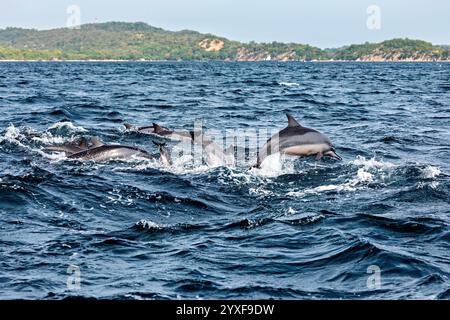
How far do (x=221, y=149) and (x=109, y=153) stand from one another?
9.79 ft

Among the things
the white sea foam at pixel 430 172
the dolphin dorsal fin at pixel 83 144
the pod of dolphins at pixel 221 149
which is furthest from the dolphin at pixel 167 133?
the white sea foam at pixel 430 172

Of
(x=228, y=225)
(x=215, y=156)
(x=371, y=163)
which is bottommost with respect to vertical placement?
(x=228, y=225)

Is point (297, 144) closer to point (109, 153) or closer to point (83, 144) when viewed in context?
point (109, 153)

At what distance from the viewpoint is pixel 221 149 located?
1780cm

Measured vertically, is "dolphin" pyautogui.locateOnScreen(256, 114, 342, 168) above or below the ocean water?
above

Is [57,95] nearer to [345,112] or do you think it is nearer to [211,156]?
[345,112]

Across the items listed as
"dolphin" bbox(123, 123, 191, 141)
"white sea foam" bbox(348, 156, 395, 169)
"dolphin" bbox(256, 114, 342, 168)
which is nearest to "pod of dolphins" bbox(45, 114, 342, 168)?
"dolphin" bbox(256, 114, 342, 168)

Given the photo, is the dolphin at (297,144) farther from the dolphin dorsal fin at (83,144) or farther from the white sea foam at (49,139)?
the white sea foam at (49,139)

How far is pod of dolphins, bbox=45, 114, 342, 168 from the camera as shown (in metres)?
16.3

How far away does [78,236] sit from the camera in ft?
34.6

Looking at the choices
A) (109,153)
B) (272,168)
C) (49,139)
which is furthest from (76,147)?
(272,168)

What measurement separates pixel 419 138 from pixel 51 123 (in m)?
14.2

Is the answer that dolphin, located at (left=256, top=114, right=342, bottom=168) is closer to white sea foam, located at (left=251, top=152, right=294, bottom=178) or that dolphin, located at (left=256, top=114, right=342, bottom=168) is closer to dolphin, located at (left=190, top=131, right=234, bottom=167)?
white sea foam, located at (left=251, top=152, right=294, bottom=178)

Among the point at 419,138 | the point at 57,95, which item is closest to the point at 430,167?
the point at 419,138
